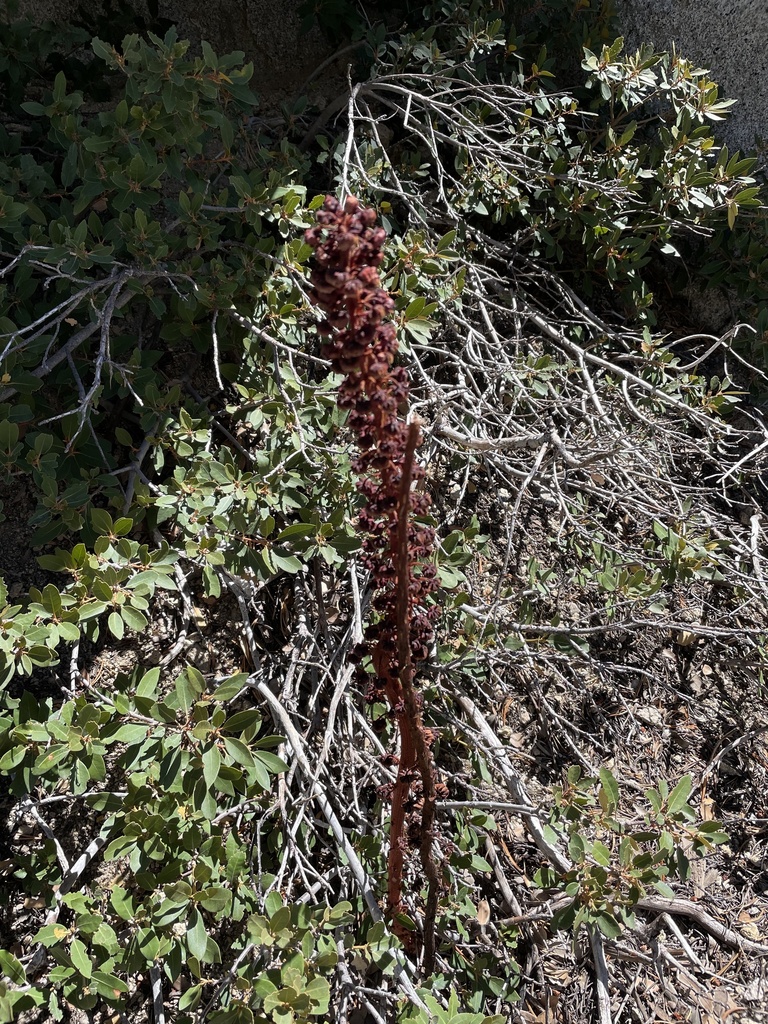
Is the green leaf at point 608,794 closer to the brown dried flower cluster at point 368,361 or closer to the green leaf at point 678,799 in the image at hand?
the green leaf at point 678,799

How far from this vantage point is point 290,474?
76.2 inches

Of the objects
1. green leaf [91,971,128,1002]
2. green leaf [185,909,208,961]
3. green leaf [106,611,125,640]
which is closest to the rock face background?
green leaf [106,611,125,640]

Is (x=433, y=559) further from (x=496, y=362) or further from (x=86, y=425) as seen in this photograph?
(x=86, y=425)

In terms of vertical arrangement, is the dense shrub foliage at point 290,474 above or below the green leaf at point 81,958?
above

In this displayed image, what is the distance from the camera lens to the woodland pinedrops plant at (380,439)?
1.14 meters

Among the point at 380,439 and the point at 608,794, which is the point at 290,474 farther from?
the point at 608,794

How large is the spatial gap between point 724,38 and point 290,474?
8.14ft

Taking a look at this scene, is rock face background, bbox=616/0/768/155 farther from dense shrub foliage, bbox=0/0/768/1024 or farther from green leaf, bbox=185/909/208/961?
green leaf, bbox=185/909/208/961

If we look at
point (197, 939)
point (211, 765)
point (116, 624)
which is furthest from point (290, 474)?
point (197, 939)

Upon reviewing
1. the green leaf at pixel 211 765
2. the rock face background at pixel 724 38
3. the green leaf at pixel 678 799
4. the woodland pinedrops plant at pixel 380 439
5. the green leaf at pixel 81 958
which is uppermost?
the rock face background at pixel 724 38

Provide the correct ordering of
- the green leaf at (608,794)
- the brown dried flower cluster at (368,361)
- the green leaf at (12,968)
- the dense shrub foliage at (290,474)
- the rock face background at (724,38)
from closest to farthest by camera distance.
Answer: the brown dried flower cluster at (368,361), the green leaf at (12,968), the dense shrub foliage at (290,474), the green leaf at (608,794), the rock face background at (724,38)

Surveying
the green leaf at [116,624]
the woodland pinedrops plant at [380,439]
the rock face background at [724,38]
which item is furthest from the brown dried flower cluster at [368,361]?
the rock face background at [724,38]

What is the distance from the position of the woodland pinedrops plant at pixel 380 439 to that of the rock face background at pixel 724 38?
8.01ft

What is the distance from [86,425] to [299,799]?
1044mm
